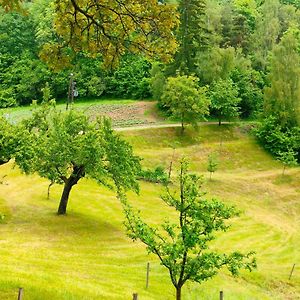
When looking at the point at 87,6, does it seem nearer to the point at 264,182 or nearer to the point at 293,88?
the point at 264,182

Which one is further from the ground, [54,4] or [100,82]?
[54,4]

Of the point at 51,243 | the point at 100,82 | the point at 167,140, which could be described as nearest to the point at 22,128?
the point at 51,243

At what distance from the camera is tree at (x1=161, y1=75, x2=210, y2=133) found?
Answer: 174 ft

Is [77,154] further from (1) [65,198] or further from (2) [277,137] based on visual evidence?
(2) [277,137]

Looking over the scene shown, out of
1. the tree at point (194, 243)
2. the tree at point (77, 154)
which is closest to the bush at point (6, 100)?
the tree at point (77, 154)

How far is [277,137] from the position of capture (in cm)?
5591

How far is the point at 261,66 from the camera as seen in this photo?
7350 centimetres

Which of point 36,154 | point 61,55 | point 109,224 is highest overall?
point 61,55

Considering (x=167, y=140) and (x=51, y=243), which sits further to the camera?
(x=167, y=140)

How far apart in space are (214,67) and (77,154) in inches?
1372

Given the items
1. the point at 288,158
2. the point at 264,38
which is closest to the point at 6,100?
the point at 288,158

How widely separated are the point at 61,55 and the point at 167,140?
4032 cm

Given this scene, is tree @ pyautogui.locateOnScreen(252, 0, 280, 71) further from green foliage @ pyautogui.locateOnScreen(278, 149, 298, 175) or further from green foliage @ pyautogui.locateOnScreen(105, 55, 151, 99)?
green foliage @ pyautogui.locateOnScreen(278, 149, 298, 175)

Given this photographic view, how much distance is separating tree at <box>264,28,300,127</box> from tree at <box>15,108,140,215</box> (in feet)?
99.2
